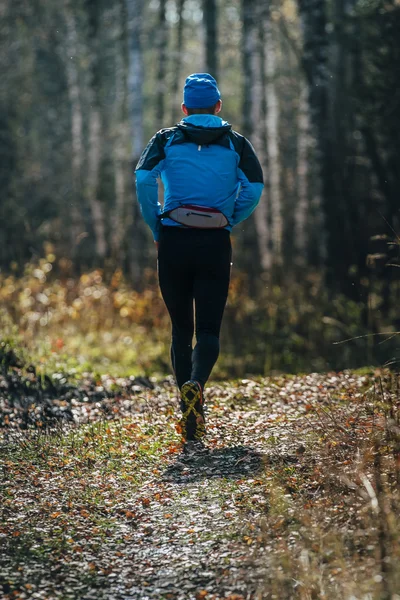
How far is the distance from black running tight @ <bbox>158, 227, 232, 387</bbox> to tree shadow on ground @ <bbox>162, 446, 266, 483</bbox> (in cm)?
49

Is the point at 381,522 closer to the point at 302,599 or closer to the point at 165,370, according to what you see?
the point at 302,599

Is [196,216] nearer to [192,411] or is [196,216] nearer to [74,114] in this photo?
[192,411]

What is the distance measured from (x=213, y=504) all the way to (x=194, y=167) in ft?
7.19

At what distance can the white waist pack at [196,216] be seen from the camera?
18.9 feet

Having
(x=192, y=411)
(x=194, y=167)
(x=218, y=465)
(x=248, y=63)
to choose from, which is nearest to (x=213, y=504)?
(x=218, y=465)

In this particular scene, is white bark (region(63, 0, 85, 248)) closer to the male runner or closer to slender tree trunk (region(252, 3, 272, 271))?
slender tree trunk (region(252, 3, 272, 271))

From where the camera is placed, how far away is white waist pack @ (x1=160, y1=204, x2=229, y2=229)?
18.9 ft

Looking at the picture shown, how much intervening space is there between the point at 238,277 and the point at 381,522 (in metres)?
9.84

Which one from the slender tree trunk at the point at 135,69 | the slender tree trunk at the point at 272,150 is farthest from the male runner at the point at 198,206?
the slender tree trunk at the point at 272,150

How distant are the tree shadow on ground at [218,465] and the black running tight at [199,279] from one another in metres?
0.49

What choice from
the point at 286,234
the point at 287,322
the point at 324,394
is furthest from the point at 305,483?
the point at 286,234

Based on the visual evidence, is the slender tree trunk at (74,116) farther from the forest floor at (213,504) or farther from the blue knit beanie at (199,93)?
the blue knit beanie at (199,93)

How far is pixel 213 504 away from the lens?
4.82m

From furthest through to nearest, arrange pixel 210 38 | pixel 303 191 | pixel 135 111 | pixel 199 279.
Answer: pixel 210 38 < pixel 303 191 < pixel 135 111 < pixel 199 279
